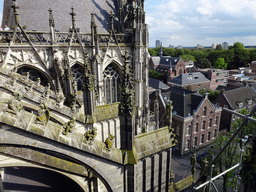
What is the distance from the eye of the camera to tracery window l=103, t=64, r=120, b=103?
17.7 meters

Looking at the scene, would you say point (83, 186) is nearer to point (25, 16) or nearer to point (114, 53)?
point (114, 53)

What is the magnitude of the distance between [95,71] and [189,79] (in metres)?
40.0

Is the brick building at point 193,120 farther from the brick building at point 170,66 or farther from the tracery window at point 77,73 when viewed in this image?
the brick building at point 170,66

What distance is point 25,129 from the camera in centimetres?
417

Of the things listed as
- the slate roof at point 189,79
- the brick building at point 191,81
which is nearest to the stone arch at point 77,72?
the brick building at point 191,81

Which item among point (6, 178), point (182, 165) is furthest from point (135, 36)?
point (182, 165)

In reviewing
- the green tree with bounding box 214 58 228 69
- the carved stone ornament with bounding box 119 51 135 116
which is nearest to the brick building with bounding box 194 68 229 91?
the green tree with bounding box 214 58 228 69

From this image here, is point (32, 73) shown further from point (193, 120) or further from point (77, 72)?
point (193, 120)

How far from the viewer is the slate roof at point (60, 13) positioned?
53.2 feet

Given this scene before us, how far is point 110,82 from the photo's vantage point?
59.1ft

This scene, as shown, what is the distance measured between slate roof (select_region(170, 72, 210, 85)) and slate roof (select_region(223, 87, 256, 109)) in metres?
14.6

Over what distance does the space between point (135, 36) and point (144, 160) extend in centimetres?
1364

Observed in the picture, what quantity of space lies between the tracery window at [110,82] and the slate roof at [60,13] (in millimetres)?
4526

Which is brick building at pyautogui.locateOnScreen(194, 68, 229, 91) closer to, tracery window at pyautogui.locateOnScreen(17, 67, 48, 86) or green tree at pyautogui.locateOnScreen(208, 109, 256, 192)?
green tree at pyautogui.locateOnScreen(208, 109, 256, 192)
